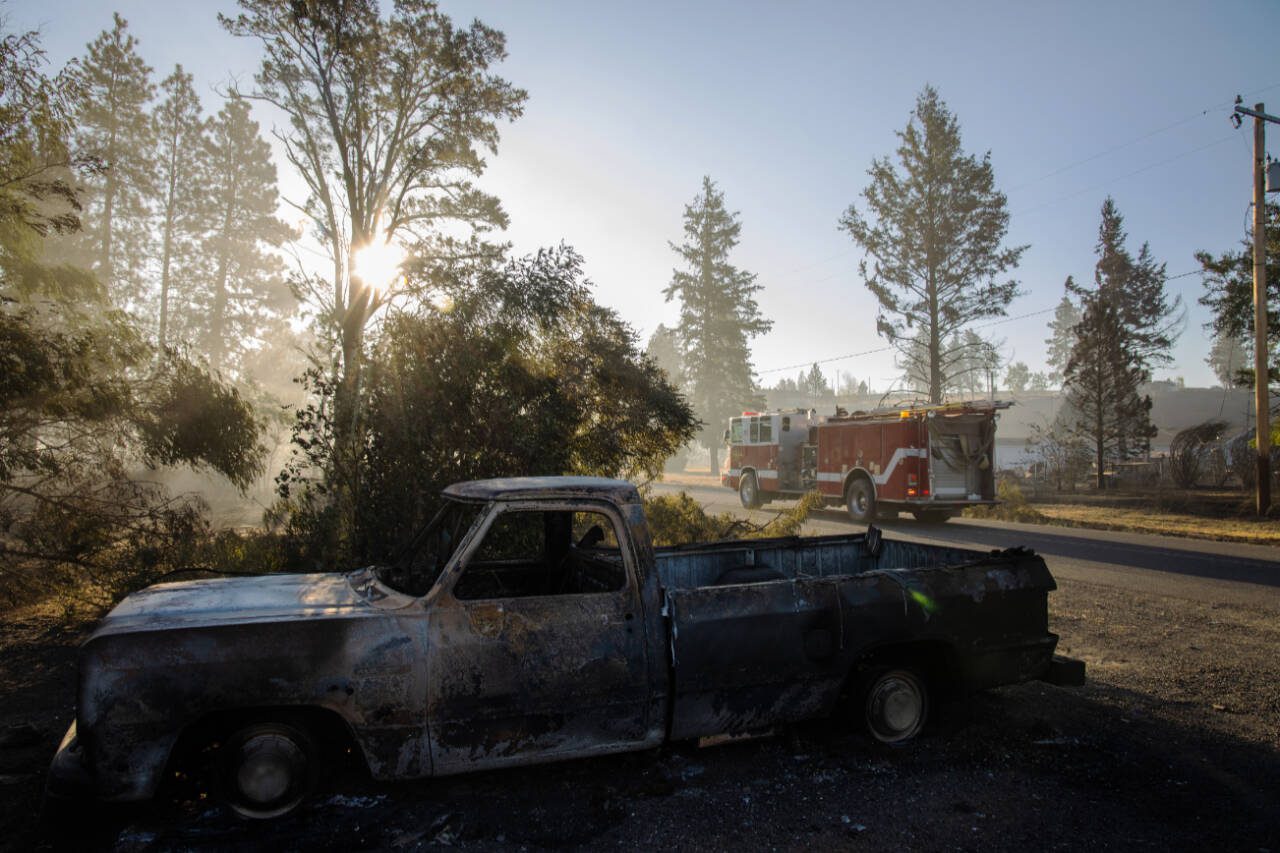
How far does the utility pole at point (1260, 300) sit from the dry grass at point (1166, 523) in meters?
1.25

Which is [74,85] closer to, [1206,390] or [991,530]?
[991,530]

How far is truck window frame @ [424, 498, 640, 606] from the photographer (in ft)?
11.4

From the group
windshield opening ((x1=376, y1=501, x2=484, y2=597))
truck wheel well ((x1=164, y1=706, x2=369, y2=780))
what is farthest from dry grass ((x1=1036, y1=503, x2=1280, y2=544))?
truck wheel well ((x1=164, y1=706, x2=369, y2=780))

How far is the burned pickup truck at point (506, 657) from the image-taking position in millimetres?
3094

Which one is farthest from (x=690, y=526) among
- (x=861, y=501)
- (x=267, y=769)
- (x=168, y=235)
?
(x=168, y=235)

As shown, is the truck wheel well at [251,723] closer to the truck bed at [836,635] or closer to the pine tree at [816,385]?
the truck bed at [836,635]

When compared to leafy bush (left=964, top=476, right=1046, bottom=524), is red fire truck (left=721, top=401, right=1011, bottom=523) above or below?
above

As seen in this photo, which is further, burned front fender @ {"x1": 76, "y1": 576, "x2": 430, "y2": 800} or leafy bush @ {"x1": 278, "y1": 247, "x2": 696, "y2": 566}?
leafy bush @ {"x1": 278, "y1": 247, "x2": 696, "y2": 566}

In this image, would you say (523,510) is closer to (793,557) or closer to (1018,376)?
(793,557)

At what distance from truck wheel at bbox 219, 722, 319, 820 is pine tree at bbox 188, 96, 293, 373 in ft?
114

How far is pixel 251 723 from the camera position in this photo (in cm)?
323

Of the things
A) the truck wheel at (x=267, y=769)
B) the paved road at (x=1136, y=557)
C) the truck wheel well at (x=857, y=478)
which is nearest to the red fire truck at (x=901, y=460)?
the truck wheel well at (x=857, y=478)

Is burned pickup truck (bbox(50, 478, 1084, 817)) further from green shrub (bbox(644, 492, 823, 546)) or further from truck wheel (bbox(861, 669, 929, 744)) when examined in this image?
green shrub (bbox(644, 492, 823, 546))

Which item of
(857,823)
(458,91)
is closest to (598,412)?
(857,823)
